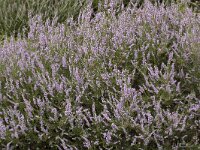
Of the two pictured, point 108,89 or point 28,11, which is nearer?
point 108,89

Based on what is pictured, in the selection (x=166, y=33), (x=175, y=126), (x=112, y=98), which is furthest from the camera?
(x=166, y=33)

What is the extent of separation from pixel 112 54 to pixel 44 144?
0.66 meters

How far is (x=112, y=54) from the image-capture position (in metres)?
2.75

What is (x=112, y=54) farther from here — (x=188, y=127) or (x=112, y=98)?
(x=188, y=127)

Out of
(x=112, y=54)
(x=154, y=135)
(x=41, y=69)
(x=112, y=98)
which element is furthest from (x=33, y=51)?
(x=154, y=135)

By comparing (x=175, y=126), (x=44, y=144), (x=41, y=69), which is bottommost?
(x=44, y=144)

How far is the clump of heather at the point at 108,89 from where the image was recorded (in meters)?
2.38

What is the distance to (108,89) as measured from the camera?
2.59m

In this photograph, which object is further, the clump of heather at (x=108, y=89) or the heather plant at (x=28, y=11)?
the heather plant at (x=28, y=11)

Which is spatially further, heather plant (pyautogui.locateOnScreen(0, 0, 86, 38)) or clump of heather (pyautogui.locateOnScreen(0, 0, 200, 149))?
heather plant (pyautogui.locateOnScreen(0, 0, 86, 38))

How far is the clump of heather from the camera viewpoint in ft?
7.79

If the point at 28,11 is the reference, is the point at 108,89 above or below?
below

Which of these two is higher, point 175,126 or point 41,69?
point 41,69

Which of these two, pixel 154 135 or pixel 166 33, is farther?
pixel 166 33
